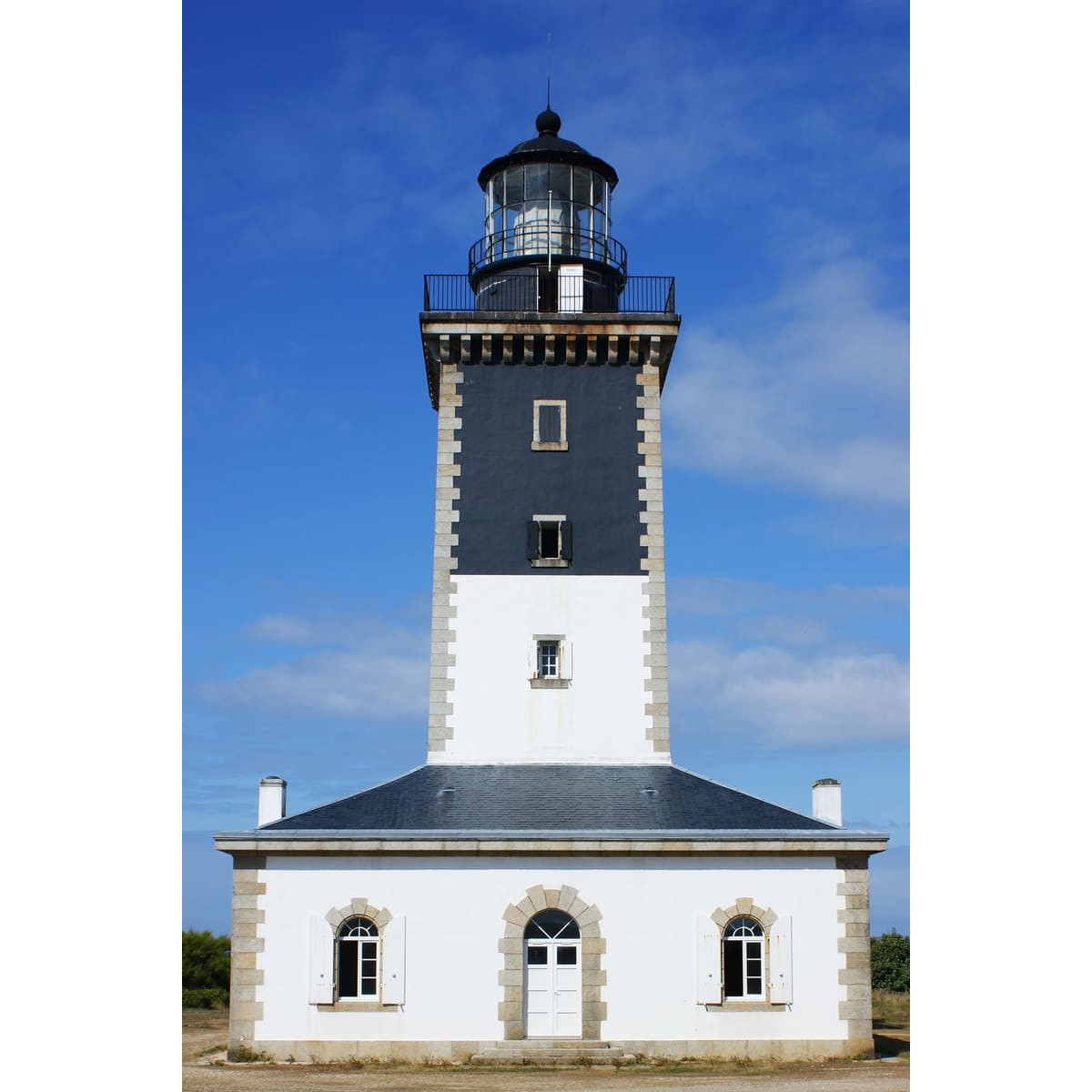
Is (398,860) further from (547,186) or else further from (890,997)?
(890,997)

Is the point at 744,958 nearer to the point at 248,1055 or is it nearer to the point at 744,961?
the point at 744,961

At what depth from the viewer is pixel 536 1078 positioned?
1413 centimetres

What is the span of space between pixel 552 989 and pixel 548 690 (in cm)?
428

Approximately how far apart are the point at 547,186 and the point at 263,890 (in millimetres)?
11799

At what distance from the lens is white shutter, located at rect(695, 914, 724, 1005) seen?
620 inches

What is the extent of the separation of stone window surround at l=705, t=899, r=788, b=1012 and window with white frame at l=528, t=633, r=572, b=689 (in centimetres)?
409

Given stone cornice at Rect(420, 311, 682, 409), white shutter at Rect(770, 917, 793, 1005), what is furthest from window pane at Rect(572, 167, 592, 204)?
white shutter at Rect(770, 917, 793, 1005)

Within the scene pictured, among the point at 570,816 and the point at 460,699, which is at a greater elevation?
the point at 460,699

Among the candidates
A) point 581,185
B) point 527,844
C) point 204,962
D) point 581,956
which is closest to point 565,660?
point 527,844

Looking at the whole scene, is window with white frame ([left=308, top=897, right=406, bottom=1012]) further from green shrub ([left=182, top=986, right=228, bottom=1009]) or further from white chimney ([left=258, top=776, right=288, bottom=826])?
green shrub ([left=182, top=986, right=228, bottom=1009])

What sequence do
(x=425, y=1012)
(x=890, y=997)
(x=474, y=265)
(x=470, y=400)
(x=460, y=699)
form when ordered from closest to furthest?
(x=425, y=1012), (x=460, y=699), (x=470, y=400), (x=474, y=265), (x=890, y=997)

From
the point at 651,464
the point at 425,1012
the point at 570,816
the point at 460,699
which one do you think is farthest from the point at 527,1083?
the point at 651,464

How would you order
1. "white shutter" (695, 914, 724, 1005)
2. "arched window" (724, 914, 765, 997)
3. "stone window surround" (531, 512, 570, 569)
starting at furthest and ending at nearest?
"stone window surround" (531, 512, 570, 569) < "arched window" (724, 914, 765, 997) < "white shutter" (695, 914, 724, 1005)

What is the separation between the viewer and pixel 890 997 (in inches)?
977
